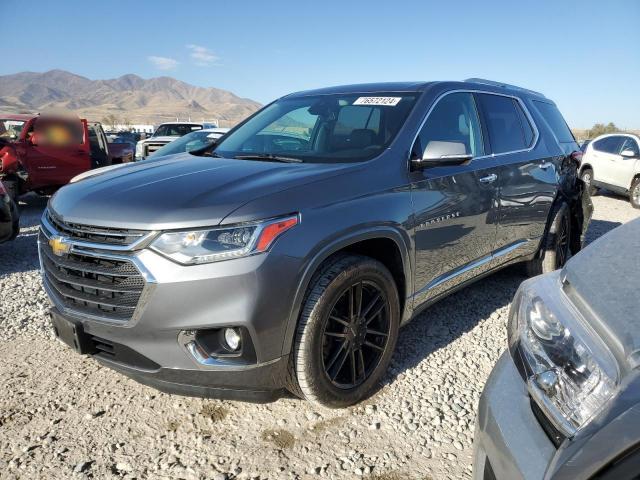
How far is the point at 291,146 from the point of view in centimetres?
316

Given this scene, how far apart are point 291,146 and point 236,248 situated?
4.36 feet

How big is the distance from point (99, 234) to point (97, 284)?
235mm

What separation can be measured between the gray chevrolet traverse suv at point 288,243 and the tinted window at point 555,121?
136 centimetres

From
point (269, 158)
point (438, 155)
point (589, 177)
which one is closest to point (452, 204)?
point (438, 155)

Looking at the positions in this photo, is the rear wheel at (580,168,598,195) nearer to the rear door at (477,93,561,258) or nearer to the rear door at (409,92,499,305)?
the rear door at (477,93,561,258)

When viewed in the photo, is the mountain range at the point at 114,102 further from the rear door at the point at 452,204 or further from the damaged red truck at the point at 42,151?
the rear door at the point at 452,204

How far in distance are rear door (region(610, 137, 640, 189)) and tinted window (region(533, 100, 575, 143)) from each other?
6.82m

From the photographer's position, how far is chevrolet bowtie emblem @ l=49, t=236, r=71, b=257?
7.43ft

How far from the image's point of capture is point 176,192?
7.36 feet

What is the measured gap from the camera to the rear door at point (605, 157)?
11251mm

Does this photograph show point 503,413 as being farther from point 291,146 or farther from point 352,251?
point 291,146

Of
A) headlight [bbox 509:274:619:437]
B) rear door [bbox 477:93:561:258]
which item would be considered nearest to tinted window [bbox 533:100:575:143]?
rear door [bbox 477:93:561:258]

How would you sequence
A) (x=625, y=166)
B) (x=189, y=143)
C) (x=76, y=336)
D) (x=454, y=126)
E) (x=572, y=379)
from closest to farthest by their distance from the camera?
(x=572, y=379), (x=76, y=336), (x=454, y=126), (x=189, y=143), (x=625, y=166)

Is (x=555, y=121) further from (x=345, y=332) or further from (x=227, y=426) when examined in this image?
(x=227, y=426)
